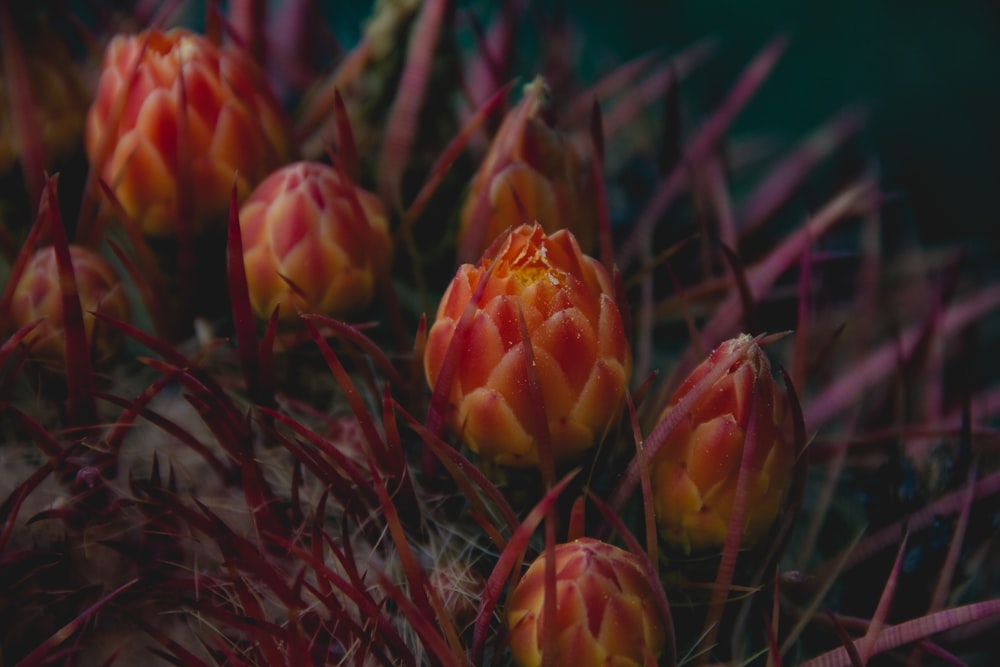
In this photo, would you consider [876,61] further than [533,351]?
Yes

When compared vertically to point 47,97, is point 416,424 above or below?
below

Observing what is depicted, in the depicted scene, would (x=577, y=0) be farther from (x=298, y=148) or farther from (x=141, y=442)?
(x=141, y=442)

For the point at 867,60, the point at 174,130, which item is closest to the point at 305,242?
the point at 174,130

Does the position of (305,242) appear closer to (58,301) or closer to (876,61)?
(58,301)

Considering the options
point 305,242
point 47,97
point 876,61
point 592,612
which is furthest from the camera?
point 876,61

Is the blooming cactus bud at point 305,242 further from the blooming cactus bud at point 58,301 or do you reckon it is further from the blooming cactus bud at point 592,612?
the blooming cactus bud at point 592,612

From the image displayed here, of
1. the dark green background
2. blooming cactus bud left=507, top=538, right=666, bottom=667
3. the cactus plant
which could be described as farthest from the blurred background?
Result: blooming cactus bud left=507, top=538, right=666, bottom=667

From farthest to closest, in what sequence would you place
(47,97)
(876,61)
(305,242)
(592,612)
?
1. (876,61)
2. (47,97)
3. (305,242)
4. (592,612)
